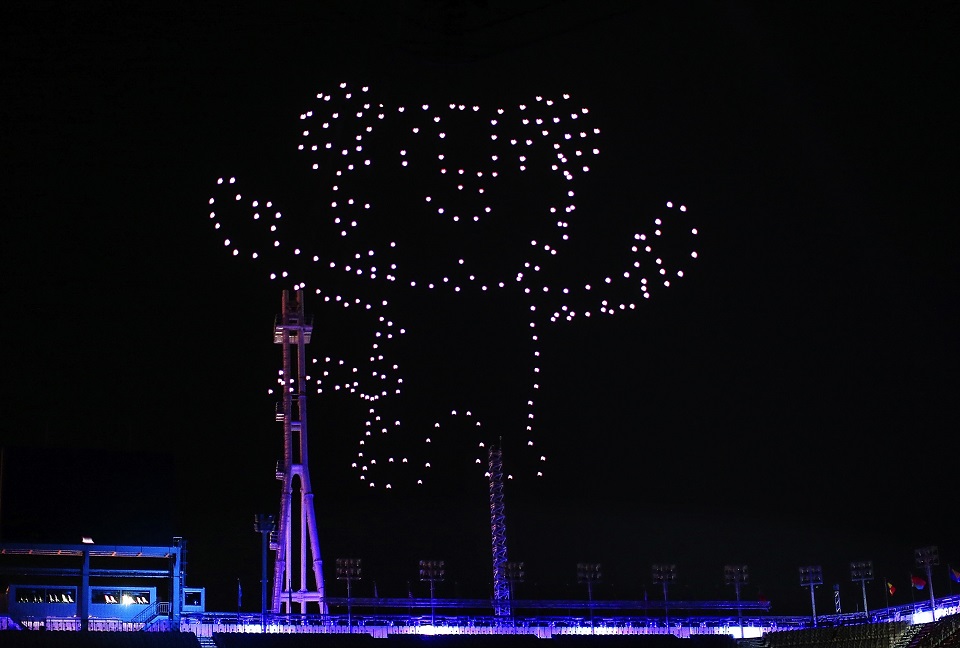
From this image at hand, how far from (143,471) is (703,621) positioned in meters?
23.9

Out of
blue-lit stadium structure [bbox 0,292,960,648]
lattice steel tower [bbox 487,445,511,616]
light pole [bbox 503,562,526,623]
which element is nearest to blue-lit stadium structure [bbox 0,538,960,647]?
blue-lit stadium structure [bbox 0,292,960,648]

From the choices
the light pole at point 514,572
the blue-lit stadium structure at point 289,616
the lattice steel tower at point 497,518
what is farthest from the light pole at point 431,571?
the lattice steel tower at point 497,518

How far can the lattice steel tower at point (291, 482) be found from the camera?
177ft

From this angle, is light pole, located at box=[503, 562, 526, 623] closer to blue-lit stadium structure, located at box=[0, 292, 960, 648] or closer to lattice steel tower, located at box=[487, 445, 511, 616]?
blue-lit stadium structure, located at box=[0, 292, 960, 648]

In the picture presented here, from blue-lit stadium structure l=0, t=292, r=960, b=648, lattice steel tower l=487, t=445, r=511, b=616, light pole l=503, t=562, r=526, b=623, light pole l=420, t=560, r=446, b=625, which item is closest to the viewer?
blue-lit stadium structure l=0, t=292, r=960, b=648

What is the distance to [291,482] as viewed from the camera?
55.6 m

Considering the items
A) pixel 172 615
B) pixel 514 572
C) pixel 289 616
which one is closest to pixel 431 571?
pixel 514 572

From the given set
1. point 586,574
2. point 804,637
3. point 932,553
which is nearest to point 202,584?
point 586,574

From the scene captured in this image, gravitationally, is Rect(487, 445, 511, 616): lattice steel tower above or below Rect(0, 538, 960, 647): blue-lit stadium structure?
above

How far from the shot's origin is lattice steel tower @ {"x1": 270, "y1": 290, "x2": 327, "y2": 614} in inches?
2119

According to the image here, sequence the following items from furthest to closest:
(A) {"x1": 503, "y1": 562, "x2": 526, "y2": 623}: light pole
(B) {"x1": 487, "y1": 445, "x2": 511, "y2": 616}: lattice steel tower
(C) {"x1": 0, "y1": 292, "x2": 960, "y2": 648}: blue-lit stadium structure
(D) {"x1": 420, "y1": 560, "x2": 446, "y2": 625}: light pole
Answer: (B) {"x1": 487, "y1": 445, "x2": 511, "y2": 616}: lattice steel tower
(A) {"x1": 503, "y1": 562, "x2": 526, "y2": 623}: light pole
(D) {"x1": 420, "y1": 560, "x2": 446, "y2": 625}: light pole
(C) {"x1": 0, "y1": 292, "x2": 960, "y2": 648}: blue-lit stadium structure

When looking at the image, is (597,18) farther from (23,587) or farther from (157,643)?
(23,587)

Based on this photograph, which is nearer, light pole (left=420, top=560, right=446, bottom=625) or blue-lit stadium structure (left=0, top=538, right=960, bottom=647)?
blue-lit stadium structure (left=0, top=538, right=960, bottom=647)

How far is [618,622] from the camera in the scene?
187 ft
